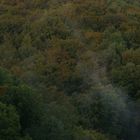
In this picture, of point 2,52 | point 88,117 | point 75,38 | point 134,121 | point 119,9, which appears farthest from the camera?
point 119,9

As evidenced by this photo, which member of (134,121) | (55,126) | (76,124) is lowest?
(134,121)

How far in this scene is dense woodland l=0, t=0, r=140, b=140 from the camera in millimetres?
36531

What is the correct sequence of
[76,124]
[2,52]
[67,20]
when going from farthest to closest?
[67,20]
[2,52]
[76,124]

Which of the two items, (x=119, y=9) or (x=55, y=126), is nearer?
(x=55, y=126)

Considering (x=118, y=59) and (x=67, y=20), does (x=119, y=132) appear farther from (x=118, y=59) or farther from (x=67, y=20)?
(x=67, y=20)

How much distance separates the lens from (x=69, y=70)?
2124 inches

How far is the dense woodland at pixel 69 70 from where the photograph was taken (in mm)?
36531

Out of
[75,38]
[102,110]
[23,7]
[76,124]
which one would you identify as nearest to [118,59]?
[75,38]

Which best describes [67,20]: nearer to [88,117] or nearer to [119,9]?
[119,9]

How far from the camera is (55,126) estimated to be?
36812mm

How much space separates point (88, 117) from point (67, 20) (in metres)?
24.3

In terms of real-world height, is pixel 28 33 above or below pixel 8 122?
below

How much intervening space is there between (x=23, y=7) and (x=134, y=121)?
31421mm

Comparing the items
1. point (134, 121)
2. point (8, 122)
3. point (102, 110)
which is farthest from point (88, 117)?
point (8, 122)
